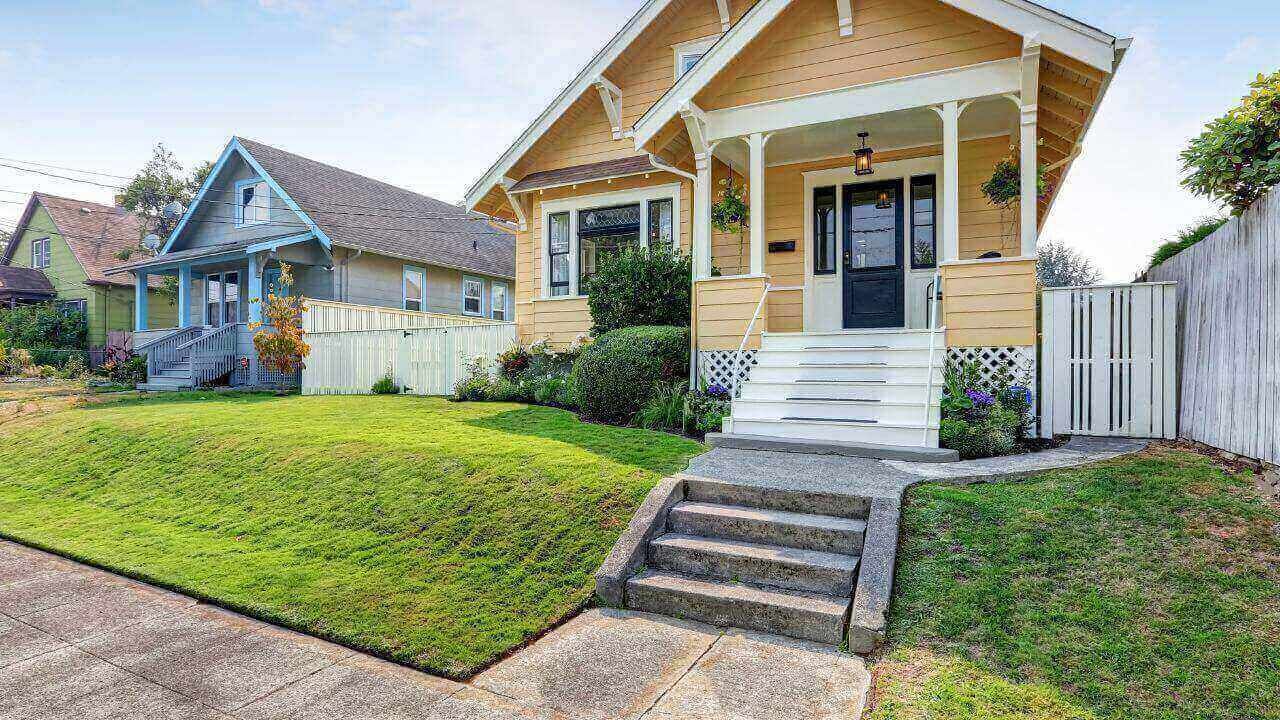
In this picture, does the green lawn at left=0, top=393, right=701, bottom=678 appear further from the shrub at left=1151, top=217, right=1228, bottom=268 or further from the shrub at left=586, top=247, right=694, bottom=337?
the shrub at left=1151, top=217, right=1228, bottom=268

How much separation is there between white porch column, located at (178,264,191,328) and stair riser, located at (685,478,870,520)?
20018 mm

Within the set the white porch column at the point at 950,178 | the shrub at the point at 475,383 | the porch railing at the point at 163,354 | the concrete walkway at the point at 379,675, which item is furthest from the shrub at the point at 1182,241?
the porch railing at the point at 163,354

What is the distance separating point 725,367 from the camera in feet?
29.4

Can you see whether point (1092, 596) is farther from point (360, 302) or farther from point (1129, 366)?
point (360, 302)

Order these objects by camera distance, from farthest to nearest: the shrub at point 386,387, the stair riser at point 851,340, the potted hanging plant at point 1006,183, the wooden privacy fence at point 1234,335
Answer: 1. the shrub at point 386,387
2. the potted hanging plant at point 1006,183
3. the stair riser at point 851,340
4. the wooden privacy fence at point 1234,335

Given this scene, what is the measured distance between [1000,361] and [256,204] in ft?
66.7

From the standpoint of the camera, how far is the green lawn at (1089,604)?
3057mm

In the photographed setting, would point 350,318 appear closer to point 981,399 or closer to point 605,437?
point 605,437

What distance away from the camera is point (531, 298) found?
13.0 meters

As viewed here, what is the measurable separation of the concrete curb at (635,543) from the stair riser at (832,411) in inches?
88.8

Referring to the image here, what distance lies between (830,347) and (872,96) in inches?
128

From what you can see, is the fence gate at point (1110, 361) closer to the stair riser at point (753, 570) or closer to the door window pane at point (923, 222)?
the door window pane at point (923, 222)

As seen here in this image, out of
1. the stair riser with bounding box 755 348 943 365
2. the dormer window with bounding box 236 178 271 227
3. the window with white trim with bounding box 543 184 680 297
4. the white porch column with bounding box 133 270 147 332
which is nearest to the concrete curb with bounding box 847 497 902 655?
the stair riser with bounding box 755 348 943 365

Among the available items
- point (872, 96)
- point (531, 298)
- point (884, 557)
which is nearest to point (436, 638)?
point (884, 557)
